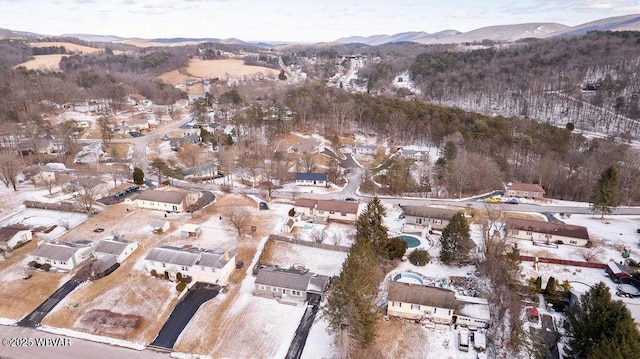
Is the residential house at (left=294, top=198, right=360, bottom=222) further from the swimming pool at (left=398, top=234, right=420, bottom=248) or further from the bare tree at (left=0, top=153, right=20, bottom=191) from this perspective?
the bare tree at (left=0, top=153, right=20, bottom=191)

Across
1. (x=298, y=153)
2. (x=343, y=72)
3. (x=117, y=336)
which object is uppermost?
(x=343, y=72)

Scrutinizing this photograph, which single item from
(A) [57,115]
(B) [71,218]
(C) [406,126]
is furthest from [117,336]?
(A) [57,115]

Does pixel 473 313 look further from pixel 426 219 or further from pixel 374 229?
pixel 426 219

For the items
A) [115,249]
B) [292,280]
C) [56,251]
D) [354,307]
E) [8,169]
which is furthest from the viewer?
[8,169]

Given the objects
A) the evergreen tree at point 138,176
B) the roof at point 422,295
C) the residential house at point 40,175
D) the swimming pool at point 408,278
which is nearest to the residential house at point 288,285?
the roof at point 422,295

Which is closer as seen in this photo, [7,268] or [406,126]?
[7,268]

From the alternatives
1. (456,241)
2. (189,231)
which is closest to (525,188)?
(456,241)

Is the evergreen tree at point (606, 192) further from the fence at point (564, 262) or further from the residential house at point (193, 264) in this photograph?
the residential house at point (193, 264)

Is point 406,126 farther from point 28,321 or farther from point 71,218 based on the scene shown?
point 28,321
